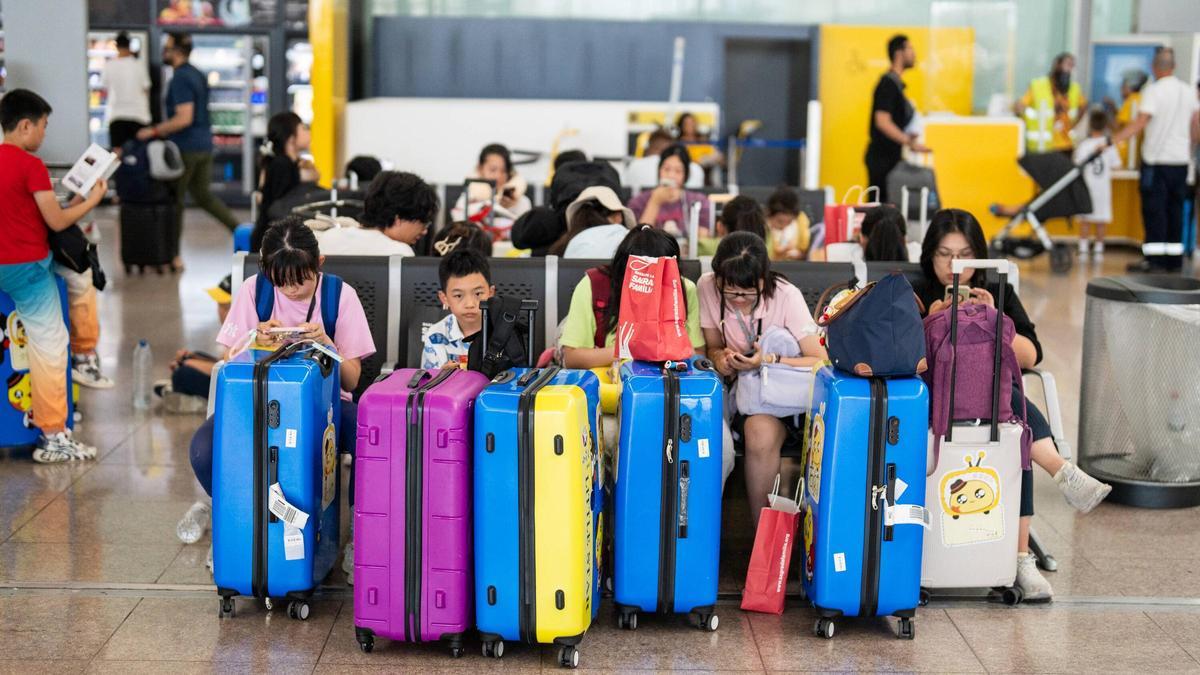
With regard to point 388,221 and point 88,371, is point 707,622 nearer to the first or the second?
point 388,221

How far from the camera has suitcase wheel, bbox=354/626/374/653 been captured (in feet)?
13.6

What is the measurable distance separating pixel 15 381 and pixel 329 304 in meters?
2.28

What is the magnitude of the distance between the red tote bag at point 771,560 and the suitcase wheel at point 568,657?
0.71 m

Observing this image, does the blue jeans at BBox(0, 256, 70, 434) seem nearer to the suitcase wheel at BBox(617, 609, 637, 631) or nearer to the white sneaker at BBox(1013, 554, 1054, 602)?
the suitcase wheel at BBox(617, 609, 637, 631)

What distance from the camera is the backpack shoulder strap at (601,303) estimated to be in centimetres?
496

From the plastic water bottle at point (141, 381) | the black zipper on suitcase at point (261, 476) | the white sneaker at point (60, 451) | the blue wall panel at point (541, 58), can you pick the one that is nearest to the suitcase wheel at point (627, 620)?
the black zipper on suitcase at point (261, 476)

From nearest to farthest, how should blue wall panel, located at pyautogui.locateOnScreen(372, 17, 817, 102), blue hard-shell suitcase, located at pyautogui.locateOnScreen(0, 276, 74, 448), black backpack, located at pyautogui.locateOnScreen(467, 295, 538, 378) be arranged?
black backpack, located at pyautogui.locateOnScreen(467, 295, 538, 378) < blue hard-shell suitcase, located at pyautogui.locateOnScreen(0, 276, 74, 448) < blue wall panel, located at pyautogui.locateOnScreen(372, 17, 817, 102)

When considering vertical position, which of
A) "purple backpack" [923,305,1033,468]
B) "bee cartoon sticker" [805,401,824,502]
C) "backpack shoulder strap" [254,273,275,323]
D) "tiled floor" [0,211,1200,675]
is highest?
"backpack shoulder strap" [254,273,275,323]

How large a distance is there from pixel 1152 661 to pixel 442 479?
83.9 inches

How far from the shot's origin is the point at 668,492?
4.25 meters

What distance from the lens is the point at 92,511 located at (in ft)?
18.3

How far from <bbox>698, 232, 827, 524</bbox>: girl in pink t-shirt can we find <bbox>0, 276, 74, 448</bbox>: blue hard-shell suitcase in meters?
3.07

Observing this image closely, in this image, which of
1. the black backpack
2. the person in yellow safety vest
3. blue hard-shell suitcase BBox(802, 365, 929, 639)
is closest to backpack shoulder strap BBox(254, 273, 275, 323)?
the black backpack

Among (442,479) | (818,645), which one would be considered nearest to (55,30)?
(442,479)
